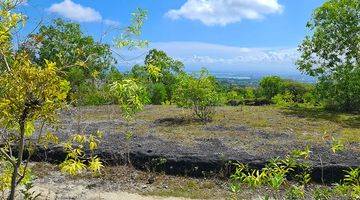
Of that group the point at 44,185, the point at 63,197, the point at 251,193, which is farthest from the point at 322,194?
the point at 44,185

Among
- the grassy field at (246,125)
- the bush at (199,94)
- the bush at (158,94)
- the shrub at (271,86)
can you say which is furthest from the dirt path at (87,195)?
the shrub at (271,86)

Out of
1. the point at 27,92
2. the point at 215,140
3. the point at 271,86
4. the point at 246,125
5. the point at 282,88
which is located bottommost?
the point at 215,140

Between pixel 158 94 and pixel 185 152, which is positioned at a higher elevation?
pixel 158 94

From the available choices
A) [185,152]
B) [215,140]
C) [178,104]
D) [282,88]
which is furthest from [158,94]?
[185,152]

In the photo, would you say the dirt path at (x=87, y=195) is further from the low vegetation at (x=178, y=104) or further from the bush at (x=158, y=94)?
the bush at (x=158, y=94)

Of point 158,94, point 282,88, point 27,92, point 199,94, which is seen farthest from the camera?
point 282,88

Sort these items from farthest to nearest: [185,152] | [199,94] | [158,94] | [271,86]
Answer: [271,86], [158,94], [199,94], [185,152]

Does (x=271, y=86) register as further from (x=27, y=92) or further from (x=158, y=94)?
(x=27, y=92)

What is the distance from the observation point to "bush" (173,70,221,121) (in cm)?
2100

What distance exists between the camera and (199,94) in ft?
68.9

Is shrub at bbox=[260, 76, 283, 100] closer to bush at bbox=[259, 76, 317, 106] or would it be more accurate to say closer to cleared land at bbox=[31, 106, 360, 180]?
bush at bbox=[259, 76, 317, 106]

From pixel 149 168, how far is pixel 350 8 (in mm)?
16011

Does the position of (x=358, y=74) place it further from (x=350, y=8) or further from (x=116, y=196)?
(x=116, y=196)

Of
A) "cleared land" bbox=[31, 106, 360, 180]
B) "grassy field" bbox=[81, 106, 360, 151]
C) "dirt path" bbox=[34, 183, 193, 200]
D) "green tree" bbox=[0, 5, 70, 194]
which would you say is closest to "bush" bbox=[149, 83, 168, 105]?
"grassy field" bbox=[81, 106, 360, 151]
